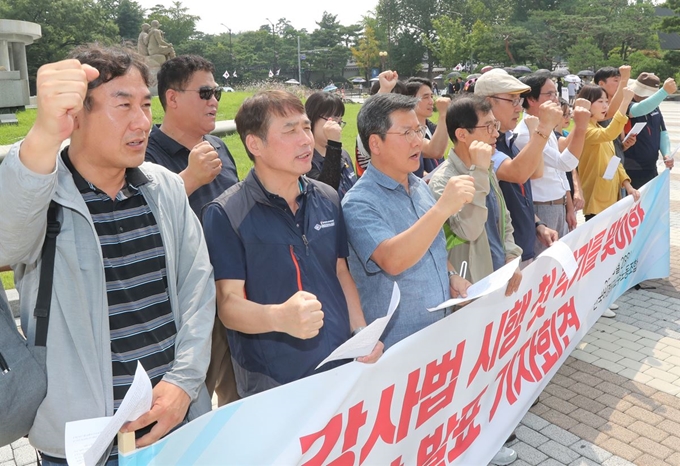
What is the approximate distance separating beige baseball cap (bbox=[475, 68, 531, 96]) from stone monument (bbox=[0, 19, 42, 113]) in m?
20.4

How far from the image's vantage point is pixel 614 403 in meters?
3.67

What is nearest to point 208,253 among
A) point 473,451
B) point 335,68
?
point 473,451

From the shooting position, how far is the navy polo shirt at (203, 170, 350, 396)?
6.77ft

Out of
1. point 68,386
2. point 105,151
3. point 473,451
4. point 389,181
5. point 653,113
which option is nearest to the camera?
point 68,386

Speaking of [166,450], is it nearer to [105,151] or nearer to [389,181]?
[105,151]

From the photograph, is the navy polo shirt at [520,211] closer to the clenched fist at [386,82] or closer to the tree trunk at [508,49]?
the clenched fist at [386,82]

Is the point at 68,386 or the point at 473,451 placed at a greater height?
the point at 68,386

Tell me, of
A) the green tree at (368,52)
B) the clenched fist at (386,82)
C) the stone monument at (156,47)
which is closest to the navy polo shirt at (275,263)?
the clenched fist at (386,82)

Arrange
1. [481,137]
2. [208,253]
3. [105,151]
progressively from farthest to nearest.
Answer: [481,137] < [208,253] < [105,151]

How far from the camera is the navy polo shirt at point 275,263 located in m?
2.06

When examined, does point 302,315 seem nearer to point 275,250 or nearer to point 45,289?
point 275,250

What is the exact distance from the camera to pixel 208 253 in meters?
2.02

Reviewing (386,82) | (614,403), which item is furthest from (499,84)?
(614,403)

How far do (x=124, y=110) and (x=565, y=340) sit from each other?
3.09 m
